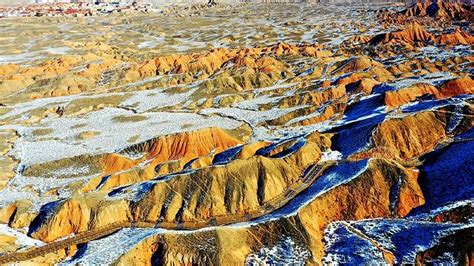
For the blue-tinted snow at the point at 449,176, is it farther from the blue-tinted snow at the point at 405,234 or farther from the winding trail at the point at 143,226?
the winding trail at the point at 143,226

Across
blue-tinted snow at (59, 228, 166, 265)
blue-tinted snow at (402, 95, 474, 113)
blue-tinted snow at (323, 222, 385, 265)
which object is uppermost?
blue-tinted snow at (402, 95, 474, 113)

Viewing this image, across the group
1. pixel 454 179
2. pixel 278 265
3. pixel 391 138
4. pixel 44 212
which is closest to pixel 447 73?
pixel 391 138

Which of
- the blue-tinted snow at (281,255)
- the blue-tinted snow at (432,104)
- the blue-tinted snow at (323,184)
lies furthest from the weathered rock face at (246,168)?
the blue-tinted snow at (432,104)

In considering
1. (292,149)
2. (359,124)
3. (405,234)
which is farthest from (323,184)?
(359,124)

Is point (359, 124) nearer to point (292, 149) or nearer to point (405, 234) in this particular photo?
point (292, 149)

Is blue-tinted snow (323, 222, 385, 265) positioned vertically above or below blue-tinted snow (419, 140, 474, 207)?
below

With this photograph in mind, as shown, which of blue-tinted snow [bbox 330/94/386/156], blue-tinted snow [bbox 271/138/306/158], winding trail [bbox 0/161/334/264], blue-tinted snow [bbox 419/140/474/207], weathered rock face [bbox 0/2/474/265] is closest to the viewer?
weathered rock face [bbox 0/2/474/265]

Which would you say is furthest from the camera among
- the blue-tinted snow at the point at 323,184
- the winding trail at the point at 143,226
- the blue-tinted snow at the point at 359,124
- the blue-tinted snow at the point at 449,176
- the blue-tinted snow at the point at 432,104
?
the blue-tinted snow at the point at 432,104

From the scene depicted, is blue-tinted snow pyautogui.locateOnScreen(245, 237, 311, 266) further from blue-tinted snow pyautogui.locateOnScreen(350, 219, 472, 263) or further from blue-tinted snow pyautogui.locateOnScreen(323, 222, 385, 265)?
blue-tinted snow pyautogui.locateOnScreen(350, 219, 472, 263)

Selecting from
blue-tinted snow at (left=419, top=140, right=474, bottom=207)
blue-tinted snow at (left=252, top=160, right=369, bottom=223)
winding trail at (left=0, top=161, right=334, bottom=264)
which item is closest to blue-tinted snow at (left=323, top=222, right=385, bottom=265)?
blue-tinted snow at (left=252, top=160, right=369, bottom=223)
